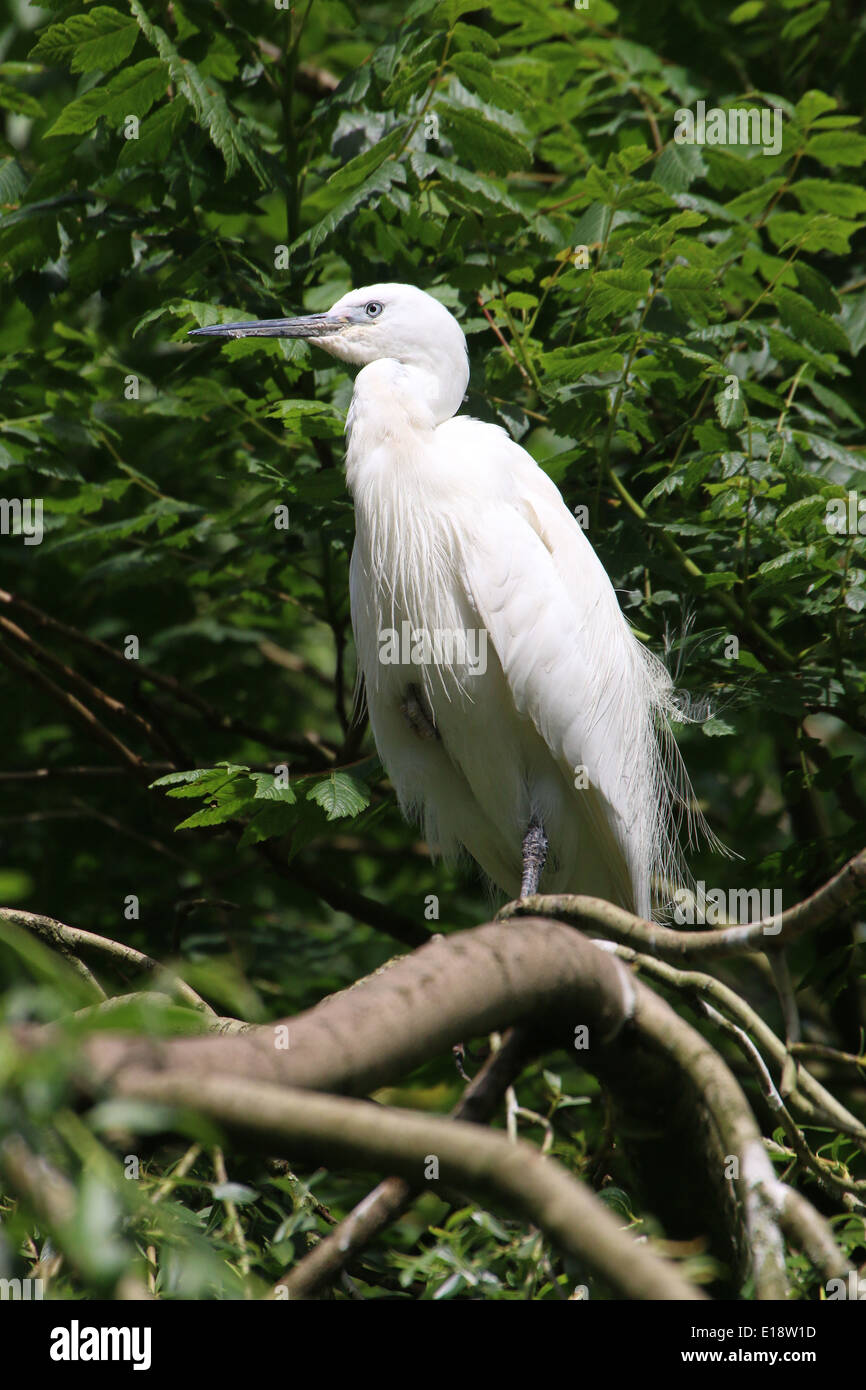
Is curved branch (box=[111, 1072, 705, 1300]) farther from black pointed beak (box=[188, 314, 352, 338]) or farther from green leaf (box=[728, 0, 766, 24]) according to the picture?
green leaf (box=[728, 0, 766, 24])

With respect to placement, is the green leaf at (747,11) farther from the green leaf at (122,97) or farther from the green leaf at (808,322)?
the green leaf at (122,97)

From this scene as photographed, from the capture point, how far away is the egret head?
314 cm

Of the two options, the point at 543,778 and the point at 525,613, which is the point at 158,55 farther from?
the point at 543,778

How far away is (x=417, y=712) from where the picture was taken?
10.9 ft

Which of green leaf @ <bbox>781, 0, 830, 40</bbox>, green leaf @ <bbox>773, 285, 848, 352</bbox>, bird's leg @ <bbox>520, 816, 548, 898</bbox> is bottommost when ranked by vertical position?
bird's leg @ <bbox>520, 816, 548, 898</bbox>

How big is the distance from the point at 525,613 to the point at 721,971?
5.51ft

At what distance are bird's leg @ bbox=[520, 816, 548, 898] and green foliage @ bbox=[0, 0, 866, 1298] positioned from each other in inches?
17.5

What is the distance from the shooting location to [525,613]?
3109mm

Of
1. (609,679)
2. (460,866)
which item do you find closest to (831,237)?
(609,679)

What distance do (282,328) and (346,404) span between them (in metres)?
0.31

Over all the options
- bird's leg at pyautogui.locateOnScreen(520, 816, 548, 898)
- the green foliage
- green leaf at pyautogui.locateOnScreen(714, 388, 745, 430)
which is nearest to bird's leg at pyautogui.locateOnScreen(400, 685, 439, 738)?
the green foliage

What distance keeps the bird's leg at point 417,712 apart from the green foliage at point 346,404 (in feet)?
0.72

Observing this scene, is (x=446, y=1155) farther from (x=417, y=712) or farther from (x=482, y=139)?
(x=482, y=139)

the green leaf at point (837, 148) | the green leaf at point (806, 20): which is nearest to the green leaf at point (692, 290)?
the green leaf at point (837, 148)
